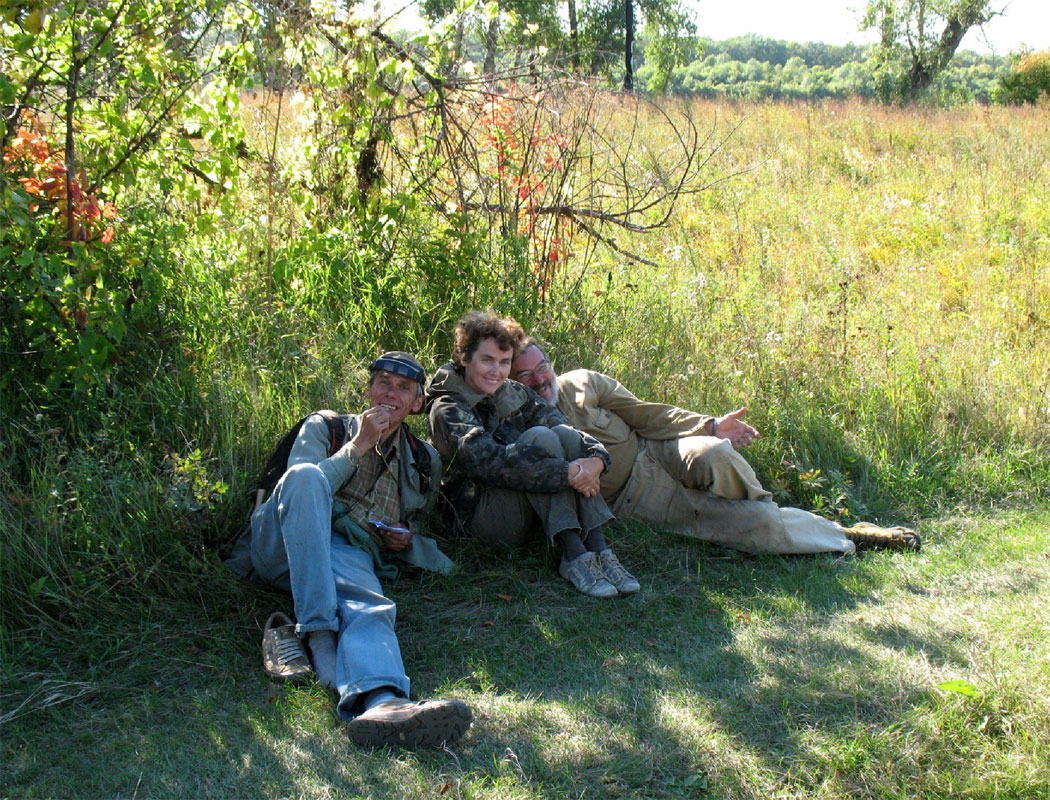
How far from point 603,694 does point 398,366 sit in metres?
1.59

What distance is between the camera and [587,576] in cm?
420

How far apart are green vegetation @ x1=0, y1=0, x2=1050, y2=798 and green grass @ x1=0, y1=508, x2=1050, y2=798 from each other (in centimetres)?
1

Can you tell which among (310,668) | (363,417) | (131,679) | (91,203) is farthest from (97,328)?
(310,668)

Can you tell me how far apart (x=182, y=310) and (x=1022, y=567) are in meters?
4.48

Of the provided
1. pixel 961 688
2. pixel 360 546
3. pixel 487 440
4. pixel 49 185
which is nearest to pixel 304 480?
pixel 360 546

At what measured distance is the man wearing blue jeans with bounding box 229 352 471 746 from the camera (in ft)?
9.84

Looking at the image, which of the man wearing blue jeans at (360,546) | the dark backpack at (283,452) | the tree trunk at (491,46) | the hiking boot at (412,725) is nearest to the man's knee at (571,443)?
the man wearing blue jeans at (360,546)

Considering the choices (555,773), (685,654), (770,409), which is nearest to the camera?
(555,773)

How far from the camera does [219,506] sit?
4.13 meters

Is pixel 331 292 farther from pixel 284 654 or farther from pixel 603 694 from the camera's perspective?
pixel 603 694

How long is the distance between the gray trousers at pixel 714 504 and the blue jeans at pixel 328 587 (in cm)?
176

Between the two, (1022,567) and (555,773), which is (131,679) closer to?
(555,773)

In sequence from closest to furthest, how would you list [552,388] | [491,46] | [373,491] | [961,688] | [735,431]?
[961,688] → [373,491] → [552,388] → [735,431] → [491,46]

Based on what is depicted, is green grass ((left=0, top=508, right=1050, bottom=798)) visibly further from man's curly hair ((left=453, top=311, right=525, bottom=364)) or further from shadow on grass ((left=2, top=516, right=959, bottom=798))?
man's curly hair ((left=453, top=311, right=525, bottom=364))
